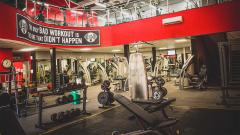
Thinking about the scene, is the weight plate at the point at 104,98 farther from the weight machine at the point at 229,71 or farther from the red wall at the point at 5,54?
the red wall at the point at 5,54

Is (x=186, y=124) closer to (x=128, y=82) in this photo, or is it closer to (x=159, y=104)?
(x=159, y=104)

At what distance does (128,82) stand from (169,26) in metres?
3.80

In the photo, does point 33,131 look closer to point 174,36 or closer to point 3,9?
point 3,9

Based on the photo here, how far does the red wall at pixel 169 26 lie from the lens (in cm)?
642

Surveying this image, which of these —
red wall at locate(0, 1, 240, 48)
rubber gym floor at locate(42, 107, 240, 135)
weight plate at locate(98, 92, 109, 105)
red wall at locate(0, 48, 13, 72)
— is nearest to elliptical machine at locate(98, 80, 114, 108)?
weight plate at locate(98, 92, 109, 105)

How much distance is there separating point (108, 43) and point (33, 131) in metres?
7.22

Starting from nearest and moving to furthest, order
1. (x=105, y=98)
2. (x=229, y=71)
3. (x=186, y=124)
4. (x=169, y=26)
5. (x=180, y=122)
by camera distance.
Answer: (x=186, y=124)
(x=180, y=122)
(x=105, y=98)
(x=229, y=71)
(x=169, y=26)

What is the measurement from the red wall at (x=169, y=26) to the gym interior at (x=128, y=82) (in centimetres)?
3


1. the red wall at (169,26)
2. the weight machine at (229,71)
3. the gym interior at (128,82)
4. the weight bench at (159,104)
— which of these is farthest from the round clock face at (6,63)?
the weight machine at (229,71)

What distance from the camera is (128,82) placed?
686 cm

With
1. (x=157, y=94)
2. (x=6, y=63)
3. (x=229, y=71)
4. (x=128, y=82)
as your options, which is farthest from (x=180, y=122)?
(x=6, y=63)

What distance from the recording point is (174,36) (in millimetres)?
8891

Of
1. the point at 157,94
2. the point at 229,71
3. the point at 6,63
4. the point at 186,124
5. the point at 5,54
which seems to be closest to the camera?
the point at 186,124

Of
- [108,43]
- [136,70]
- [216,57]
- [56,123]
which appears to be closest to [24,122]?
[56,123]
